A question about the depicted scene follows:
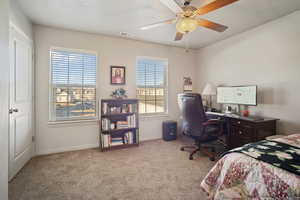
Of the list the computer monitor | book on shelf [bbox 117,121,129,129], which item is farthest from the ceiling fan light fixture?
book on shelf [bbox 117,121,129,129]

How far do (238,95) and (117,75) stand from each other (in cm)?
267

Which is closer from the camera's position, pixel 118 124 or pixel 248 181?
pixel 248 181

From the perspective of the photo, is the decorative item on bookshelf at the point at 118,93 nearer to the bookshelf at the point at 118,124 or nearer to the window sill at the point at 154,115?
the bookshelf at the point at 118,124

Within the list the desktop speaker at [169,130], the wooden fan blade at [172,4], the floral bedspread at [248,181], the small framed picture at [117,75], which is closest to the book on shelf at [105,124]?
the small framed picture at [117,75]

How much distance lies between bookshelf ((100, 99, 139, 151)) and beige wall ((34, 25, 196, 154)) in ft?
0.95

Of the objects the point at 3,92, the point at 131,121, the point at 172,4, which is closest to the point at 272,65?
the point at 172,4

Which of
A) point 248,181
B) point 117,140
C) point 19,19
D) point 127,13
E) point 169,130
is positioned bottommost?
point 117,140

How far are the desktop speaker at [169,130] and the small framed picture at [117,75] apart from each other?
152cm

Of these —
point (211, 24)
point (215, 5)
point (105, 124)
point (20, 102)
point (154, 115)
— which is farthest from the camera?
point (154, 115)

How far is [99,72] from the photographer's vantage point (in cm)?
320

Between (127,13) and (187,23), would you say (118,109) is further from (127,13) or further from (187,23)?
(187,23)

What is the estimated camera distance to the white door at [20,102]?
202 cm

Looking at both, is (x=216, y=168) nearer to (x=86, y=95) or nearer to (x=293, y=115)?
(x=293, y=115)

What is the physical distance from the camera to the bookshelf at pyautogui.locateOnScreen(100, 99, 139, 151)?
302 centimetres
